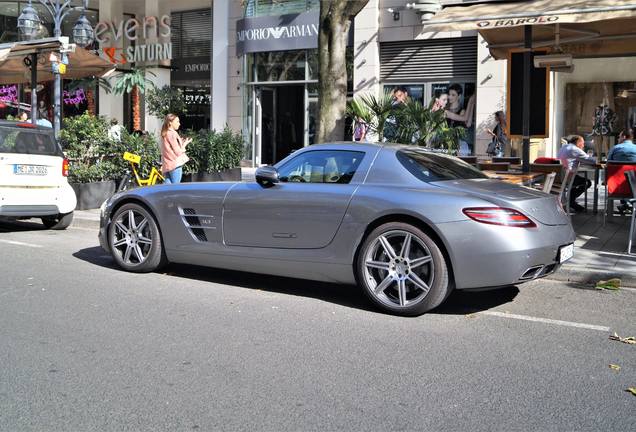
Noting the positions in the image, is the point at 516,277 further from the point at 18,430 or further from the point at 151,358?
the point at 18,430

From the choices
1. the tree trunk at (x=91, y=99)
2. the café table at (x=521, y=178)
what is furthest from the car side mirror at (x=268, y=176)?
the tree trunk at (x=91, y=99)

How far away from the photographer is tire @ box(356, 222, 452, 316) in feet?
18.0

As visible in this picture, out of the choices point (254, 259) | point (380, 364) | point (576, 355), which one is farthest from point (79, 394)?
point (576, 355)

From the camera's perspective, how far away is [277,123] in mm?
21781

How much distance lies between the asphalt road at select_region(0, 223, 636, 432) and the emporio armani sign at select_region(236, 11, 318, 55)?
1393cm

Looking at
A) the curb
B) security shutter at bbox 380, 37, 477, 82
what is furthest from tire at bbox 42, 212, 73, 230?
security shutter at bbox 380, 37, 477, 82

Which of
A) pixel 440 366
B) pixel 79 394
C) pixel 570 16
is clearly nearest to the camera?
pixel 79 394

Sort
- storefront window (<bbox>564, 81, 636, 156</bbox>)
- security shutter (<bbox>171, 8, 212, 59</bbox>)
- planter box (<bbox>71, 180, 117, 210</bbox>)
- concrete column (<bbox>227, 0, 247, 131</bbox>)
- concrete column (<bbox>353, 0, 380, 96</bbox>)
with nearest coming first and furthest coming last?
planter box (<bbox>71, 180, 117, 210</bbox>) < storefront window (<bbox>564, 81, 636, 156</bbox>) < concrete column (<bbox>353, 0, 380, 96</bbox>) < concrete column (<bbox>227, 0, 247, 131</bbox>) < security shutter (<bbox>171, 8, 212, 59</bbox>)

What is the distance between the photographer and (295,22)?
65.2 ft

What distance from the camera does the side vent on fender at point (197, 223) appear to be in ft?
22.1

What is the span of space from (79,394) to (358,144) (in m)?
3.45

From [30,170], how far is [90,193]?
2.73 metres

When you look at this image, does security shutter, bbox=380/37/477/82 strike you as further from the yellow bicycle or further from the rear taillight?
the rear taillight

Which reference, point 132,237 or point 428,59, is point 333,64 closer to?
point 132,237
